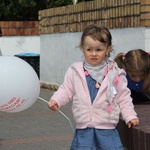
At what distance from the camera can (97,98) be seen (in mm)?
3699

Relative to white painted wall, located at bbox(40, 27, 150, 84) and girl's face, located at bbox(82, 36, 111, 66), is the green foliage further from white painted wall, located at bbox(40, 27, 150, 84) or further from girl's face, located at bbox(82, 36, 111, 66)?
girl's face, located at bbox(82, 36, 111, 66)

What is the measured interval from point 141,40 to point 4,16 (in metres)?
11.6

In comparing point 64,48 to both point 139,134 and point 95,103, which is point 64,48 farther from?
point 139,134

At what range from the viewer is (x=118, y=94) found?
148 inches

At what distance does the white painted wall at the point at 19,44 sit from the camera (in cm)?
1653

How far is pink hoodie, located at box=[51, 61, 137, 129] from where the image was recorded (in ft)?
12.1

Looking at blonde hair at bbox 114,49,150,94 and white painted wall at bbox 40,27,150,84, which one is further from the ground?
blonde hair at bbox 114,49,150,94

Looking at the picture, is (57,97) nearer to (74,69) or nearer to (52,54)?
(74,69)

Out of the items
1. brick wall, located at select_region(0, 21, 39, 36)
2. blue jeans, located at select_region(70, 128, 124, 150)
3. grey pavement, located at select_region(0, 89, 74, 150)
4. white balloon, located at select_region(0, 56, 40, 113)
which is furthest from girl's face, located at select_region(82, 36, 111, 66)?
brick wall, located at select_region(0, 21, 39, 36)

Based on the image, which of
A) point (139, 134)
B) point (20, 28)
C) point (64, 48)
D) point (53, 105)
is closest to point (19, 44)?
point (20, 28)

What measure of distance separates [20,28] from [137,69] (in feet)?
41.0

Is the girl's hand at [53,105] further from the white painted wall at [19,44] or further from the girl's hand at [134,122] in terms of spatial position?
the white painted wall at [19,44]

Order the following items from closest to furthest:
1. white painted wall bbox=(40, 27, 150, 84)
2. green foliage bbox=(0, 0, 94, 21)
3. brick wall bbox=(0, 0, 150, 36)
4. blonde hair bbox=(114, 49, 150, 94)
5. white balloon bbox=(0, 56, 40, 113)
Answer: white balloon bbox=(0, 56, 40, 113), blonde hair bbox=(114, 49, 150, 94), brick wall bbox=(0, 0, 150, 36), white painted wall bbox=(40, 27, 150, 84), green foliage bbox=(0, 0, 94, 21)

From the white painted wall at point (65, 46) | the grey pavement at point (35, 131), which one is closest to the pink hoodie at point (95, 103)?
the grey pavement at point (35, 131)
